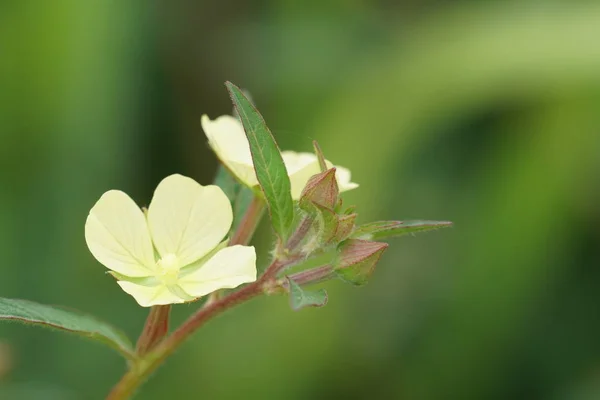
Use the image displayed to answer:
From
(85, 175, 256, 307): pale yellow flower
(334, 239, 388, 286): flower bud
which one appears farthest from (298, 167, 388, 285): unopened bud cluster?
(85, 175, 256, 307): pale yellow flower

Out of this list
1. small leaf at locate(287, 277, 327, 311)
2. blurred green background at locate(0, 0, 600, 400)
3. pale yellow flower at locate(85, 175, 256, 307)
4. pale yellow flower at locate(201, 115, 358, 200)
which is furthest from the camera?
blurred green background at locate(0, 0, 600, 400)

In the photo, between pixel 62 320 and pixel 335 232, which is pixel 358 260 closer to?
pixel 335 232

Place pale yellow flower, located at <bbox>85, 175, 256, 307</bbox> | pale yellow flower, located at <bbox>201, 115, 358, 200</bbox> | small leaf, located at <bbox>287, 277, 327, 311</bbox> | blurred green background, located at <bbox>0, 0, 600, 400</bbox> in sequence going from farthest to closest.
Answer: blurred green background, located at <bbox>0, 0, 600, 400</bbox>, pale yellow flower, located at <bbox>201, 115, 358, 200</bbox>, pale yellow flower, located at <bbox>85, 175, 256, 307</bbox>, small leaf, located at <bbox>287, 277, 327, 311</bbox>

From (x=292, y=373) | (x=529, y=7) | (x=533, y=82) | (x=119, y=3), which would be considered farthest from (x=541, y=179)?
(x=119, y=3)

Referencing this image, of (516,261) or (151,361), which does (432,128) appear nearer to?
(516,261)

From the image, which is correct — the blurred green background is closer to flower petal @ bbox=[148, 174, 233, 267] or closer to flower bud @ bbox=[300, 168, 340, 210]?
flower petal @ bbox=[148, 174, 233, 267]

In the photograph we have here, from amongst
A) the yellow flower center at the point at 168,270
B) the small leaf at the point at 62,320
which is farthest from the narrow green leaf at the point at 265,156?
the small leaf at the point at 62,320

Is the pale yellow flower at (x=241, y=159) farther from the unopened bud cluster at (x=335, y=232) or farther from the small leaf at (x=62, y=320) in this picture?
the small leaf at (x=62, y=320)
